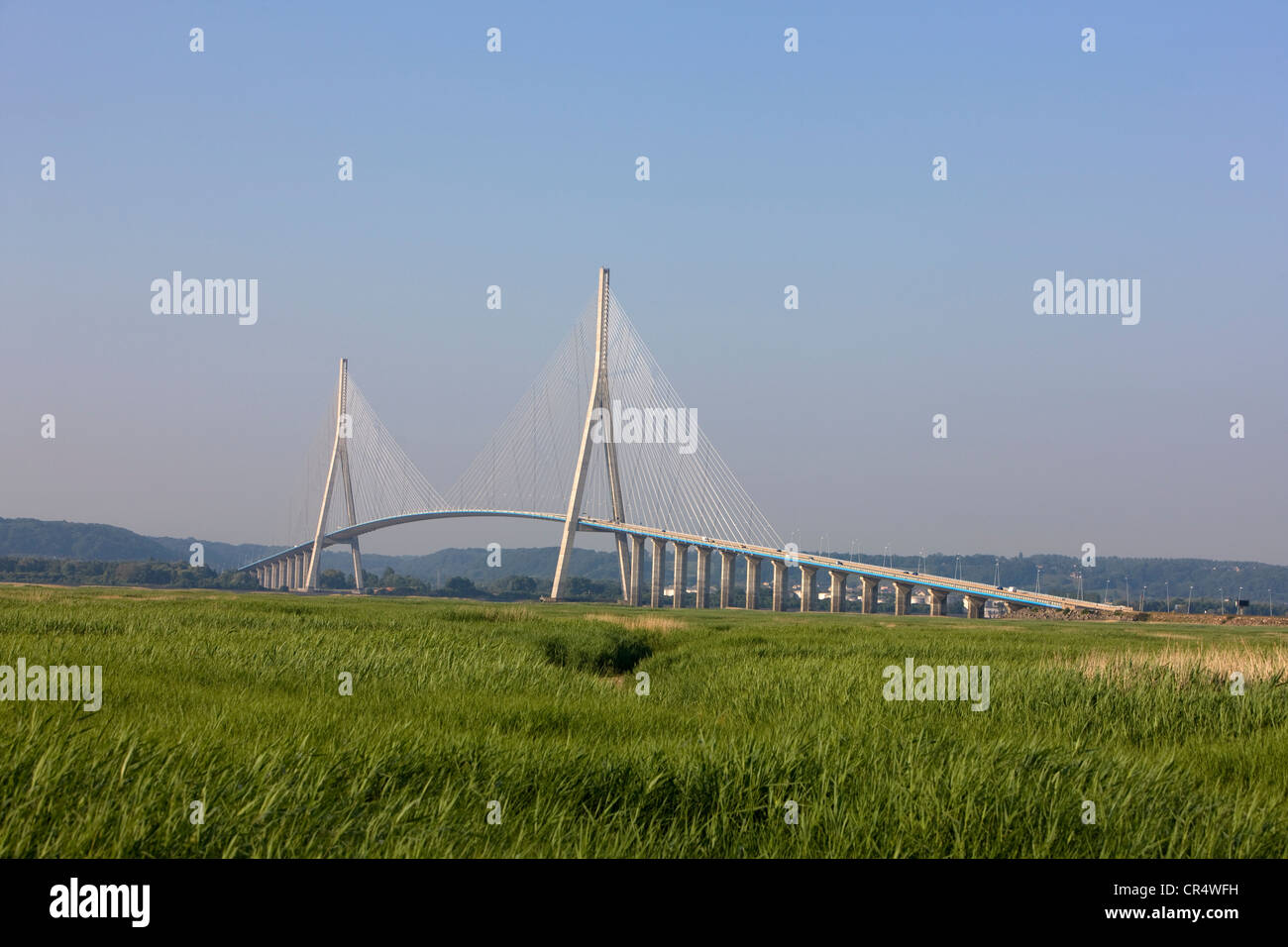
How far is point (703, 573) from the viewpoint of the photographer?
83250 millimetres

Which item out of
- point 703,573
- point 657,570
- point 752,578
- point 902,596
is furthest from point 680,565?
point 902,596

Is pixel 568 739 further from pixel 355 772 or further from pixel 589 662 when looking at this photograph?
pixel 589 662

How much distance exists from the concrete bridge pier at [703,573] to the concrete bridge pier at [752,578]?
3303mm

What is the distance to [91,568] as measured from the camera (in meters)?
137

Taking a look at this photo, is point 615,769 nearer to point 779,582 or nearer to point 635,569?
point 635,569

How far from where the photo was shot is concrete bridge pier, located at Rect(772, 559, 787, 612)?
8100 centimetres

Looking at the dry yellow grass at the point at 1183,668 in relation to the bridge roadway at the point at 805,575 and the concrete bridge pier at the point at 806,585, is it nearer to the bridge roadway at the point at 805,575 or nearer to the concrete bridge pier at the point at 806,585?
the bridge roadway at the point at 805,575

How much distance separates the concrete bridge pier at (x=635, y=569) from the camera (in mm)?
82188

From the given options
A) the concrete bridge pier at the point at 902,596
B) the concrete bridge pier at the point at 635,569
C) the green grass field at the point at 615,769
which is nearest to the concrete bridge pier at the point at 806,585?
the concrete bridge pier at the point at 902,596

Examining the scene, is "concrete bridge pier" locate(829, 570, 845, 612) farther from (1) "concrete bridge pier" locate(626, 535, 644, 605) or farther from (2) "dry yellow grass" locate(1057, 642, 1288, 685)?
(2) "dry yellow grass" locate(1057, 642, 1288, 685)

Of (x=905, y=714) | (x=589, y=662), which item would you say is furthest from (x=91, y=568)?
(x=905, y=714)

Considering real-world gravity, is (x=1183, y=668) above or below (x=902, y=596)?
above

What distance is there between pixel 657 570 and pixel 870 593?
1836 cm
